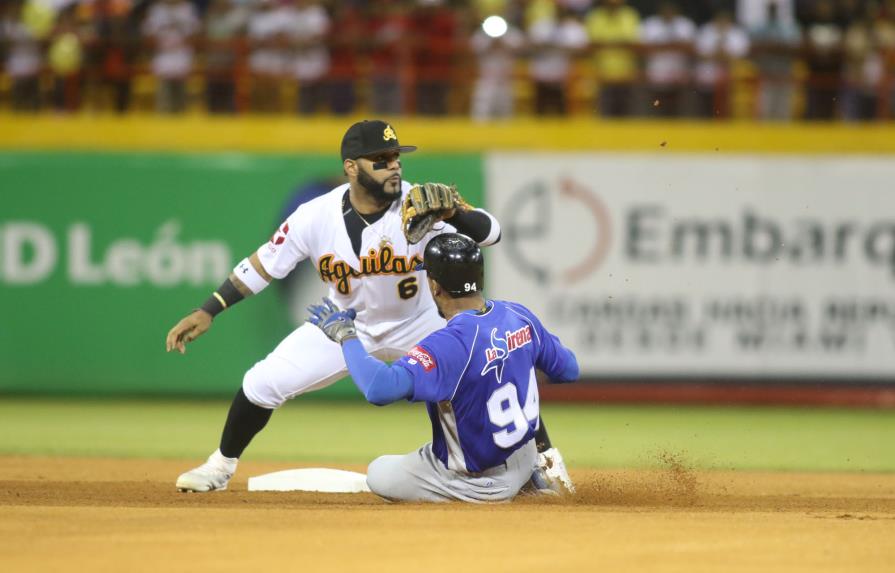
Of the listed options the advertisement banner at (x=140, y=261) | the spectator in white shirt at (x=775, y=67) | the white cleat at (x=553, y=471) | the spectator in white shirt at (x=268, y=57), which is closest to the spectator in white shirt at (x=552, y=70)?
the advertisement banner at (x=140, y=261)

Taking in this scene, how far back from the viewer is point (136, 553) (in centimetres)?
521

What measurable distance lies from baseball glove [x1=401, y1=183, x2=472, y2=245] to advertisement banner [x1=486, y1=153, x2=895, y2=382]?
7.10m

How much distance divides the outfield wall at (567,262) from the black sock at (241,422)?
6551 mm

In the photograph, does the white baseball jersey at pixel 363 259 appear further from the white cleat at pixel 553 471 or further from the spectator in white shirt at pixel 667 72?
the spectator in white shirt at pixel 667 72

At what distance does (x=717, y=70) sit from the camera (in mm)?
15148

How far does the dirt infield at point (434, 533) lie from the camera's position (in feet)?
16.7

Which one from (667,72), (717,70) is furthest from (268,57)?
(717,70)

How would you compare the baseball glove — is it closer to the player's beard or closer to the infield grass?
the player's beard

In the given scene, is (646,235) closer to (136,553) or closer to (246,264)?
(246,264)

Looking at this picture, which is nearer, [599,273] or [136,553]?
[136,553]

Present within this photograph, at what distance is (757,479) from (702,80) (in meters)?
7.29

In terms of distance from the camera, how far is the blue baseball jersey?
242 inches

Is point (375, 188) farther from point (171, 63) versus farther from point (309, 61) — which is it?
point (171, 63)

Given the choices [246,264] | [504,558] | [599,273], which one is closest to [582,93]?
[599,273]
